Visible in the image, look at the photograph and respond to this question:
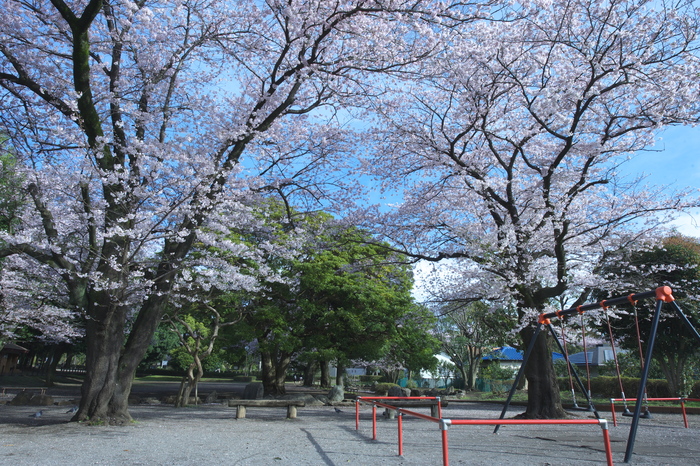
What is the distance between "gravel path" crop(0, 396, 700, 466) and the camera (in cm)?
559

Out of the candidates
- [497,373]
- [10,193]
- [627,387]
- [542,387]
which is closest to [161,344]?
[497,373]

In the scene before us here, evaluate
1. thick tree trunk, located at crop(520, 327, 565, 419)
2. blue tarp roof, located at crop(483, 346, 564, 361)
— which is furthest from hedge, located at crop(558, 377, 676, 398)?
thick tree trunk, located at crop(520, 327, 565, 419)

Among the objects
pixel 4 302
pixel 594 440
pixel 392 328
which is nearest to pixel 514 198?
pixel 594 440

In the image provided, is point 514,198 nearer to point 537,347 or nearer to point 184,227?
point 537,347

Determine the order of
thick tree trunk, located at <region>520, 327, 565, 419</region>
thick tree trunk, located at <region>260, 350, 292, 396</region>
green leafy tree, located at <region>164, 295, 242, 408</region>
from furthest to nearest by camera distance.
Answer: thick tree trunk, located at <region>260, 350, 292, 396</region> < green leafy tree, located at <region>164, 295, 242, 408</region> < thick tree trunk, located at <region>520, 327, 565, 419</region>

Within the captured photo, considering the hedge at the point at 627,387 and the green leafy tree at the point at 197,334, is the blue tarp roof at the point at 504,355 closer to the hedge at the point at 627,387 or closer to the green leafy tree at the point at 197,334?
the hedge at the point at 627,387

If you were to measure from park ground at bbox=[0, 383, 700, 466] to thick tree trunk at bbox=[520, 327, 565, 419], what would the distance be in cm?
102

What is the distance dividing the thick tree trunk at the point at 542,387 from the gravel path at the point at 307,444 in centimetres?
119

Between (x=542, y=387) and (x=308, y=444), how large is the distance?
20.9ft

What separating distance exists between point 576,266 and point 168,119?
10.5 metres

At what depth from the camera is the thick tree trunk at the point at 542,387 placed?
1048 centimetres

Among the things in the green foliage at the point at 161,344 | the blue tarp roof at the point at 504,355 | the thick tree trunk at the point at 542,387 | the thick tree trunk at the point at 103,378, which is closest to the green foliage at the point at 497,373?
the blue tarp roof at the point at 504,355

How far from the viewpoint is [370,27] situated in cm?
798

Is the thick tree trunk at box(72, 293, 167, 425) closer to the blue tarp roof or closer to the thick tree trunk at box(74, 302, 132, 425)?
the thick tree trunk at box(74, 302, 132, 425)
